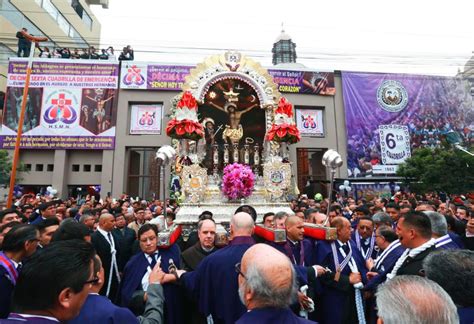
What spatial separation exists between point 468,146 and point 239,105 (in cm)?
2049

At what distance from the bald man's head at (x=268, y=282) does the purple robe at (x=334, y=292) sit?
6.67ft

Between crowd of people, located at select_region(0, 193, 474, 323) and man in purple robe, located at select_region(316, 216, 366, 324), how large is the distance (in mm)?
13

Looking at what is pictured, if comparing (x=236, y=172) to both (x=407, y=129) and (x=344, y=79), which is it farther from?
(x=407, y=129)

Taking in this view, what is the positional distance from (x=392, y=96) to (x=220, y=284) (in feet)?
77.4

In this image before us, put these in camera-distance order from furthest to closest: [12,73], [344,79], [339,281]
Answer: [344,79] → [12,73] → [339,281]

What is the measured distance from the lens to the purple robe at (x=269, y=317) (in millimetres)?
1525

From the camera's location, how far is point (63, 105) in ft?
63.2

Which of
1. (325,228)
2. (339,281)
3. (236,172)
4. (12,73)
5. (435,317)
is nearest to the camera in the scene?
(435,317)

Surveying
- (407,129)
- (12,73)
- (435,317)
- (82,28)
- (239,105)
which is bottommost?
(435,317)

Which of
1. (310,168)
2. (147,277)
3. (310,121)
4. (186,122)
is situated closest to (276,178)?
(186,122)

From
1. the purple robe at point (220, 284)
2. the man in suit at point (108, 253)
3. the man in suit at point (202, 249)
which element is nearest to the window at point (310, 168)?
the man in suit at point (108, 253)

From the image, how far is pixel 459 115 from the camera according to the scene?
72.3 ft

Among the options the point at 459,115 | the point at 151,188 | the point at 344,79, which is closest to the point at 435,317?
the point at 151,188

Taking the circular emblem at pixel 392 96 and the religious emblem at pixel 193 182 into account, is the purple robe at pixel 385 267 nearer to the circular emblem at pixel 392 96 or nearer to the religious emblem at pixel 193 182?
the religious emblem at pixel 193 182
